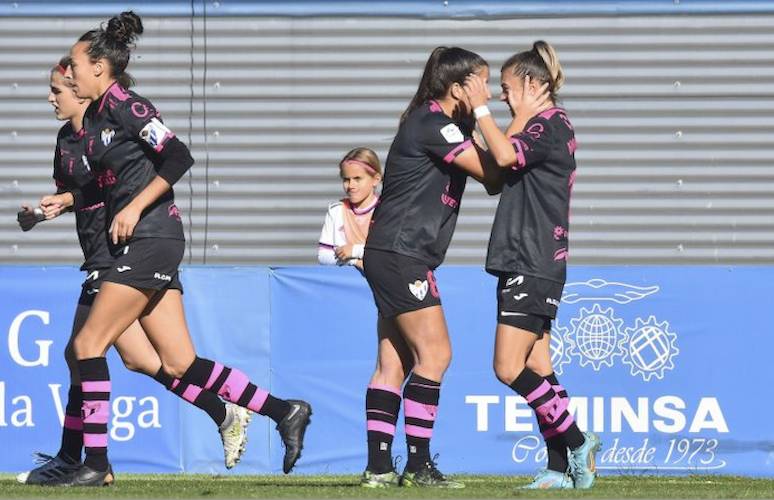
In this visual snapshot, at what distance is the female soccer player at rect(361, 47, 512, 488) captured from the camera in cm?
612

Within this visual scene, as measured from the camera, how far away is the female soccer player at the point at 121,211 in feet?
20.3

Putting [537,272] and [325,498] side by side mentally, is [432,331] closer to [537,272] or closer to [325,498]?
[537,272]

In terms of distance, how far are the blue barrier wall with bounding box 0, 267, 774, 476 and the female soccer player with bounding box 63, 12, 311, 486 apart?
78.3 inches

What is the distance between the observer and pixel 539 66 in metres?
6.35

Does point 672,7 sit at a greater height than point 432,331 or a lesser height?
greater

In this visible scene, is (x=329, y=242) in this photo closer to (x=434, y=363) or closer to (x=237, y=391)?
(x=237, y=391)

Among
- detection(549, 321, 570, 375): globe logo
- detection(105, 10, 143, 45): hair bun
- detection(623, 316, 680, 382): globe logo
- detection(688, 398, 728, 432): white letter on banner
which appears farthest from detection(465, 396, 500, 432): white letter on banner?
detection(105, 10, 143, 45): hair bun

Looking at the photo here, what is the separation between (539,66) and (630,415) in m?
2.60

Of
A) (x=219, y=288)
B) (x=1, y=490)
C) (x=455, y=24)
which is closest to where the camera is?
(x=1, y=490)

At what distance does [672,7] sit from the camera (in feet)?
38.5

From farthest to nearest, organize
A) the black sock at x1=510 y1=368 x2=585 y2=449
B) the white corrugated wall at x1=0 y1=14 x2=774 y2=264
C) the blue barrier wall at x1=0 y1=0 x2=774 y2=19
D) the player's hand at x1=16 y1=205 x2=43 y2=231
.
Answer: the blue barrier wall at x1=0 y1=0 x2=774 y2=19 → the white corrugated wall at x1=0 y1=14 x2=774 y2=264 → the player's hand at x1=16 y1=205 x2=43 y2=231 → the black sock at x1=510 y1=368 x2=585 y2=449

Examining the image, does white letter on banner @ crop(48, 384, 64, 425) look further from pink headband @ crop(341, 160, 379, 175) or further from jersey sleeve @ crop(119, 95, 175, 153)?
jersey sleeve @ crop(119, 95, 175, 153)

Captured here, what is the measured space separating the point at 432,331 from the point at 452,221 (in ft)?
1.51

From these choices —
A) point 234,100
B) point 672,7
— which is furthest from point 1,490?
point 672,7
